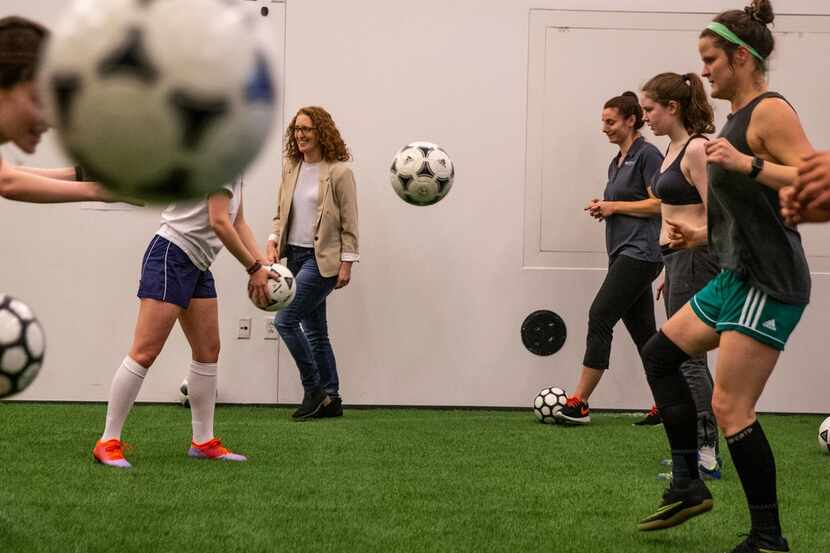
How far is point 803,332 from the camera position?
8.07 metres

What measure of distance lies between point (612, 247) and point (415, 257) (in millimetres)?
1799

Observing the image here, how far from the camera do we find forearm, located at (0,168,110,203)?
10.7 feet

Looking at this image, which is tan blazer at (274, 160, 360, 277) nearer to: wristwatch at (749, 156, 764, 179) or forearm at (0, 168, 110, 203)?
forearm at (0, 168, 110, 203)

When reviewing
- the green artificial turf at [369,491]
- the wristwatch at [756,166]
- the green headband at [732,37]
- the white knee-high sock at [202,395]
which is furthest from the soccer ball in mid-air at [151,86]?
the white knee-high sock at [202,395]

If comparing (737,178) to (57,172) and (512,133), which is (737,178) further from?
(512,133)

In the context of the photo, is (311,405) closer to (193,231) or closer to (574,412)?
(574,412)

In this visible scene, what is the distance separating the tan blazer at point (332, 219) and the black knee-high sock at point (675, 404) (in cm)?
370

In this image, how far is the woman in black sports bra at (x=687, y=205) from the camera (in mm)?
4496

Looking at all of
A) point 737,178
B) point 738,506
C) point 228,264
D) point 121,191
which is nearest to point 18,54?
point 121,191

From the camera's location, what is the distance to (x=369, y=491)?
14.7 feet

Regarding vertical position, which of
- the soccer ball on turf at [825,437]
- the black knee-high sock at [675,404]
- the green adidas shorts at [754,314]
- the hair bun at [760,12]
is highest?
the hair bun at [760,12]

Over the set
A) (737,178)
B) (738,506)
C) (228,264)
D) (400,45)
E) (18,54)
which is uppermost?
(400,45)

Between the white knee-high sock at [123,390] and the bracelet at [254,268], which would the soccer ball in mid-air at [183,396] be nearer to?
the white knee-high sock at [123,390]

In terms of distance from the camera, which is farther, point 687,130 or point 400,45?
point 400,45
